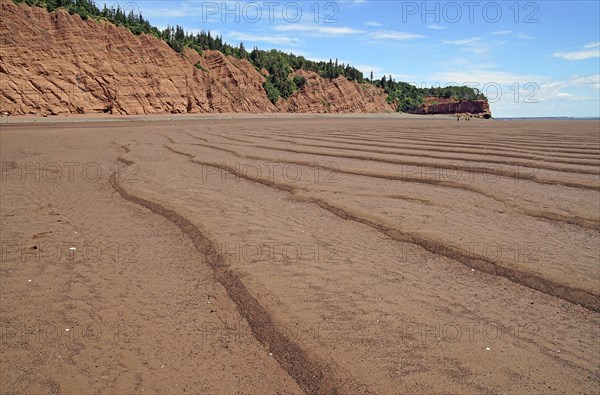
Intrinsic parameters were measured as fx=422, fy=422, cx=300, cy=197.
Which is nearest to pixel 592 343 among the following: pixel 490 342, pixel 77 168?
pixel 490 342

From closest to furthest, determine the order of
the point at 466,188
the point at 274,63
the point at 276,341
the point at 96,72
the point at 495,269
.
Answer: the point at 276,341 → the point at 495,269 → the point at 466,188 → the point at 96,72 → the point at 274,63

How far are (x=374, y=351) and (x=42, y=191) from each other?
291 inches

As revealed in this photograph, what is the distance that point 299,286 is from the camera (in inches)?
158

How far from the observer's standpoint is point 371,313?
3551 millimetres

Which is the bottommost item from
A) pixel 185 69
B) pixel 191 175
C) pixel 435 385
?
pixel 435 385

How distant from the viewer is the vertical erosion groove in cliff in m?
2.71

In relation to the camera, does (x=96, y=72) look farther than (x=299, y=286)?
Yes

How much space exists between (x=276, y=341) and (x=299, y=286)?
2.93 ft

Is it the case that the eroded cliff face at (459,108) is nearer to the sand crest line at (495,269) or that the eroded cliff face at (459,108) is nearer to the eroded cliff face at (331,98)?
the eroded cliff face at (331,98)

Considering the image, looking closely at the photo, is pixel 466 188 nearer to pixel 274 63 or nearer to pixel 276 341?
pixel 276 341

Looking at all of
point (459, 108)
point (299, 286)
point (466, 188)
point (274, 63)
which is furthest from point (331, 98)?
point (299, 286)

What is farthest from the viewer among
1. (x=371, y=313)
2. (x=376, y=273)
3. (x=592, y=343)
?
(x=376, y=273)

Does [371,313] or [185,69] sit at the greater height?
[185,69]

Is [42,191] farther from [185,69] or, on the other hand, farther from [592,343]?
[185,69]
